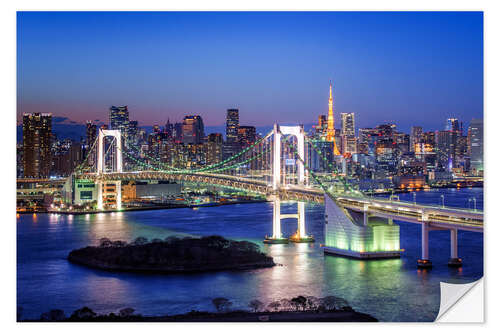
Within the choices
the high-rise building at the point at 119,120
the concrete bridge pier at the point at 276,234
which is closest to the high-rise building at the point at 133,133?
the high-rise building at the point at 119,120

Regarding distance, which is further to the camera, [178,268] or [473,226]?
[178,268]

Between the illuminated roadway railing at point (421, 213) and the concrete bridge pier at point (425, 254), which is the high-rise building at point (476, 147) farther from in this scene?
the concrete bridge pier at point (425, 254)

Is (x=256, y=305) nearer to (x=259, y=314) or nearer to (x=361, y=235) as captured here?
(x=259, y=314)

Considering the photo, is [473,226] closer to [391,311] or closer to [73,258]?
[391,311]

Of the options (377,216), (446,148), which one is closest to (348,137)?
(446,148)

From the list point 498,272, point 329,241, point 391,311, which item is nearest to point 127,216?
point 329,241
